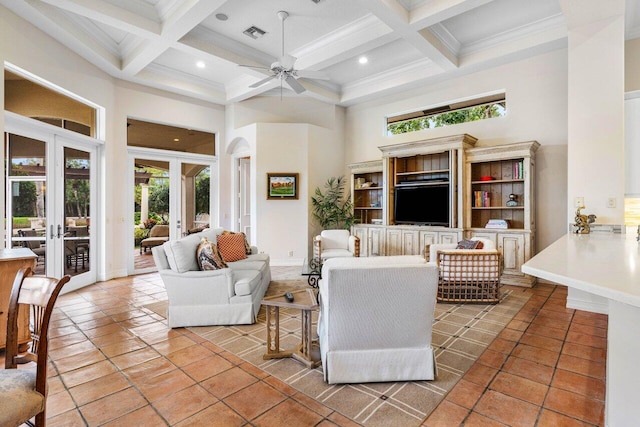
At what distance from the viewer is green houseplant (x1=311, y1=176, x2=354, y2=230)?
23.6 ft

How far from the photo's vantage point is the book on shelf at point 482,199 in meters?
5.64

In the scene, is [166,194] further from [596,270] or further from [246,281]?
[596,270]

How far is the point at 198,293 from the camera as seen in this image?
3.53m

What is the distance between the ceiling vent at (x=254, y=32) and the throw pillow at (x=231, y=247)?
3008mm

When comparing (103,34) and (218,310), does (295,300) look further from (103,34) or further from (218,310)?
(103,34)

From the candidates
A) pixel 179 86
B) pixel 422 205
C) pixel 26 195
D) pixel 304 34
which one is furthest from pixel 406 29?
pixel 26 195

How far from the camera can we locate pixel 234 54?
547 centimetres

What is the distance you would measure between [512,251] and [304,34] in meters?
4.58

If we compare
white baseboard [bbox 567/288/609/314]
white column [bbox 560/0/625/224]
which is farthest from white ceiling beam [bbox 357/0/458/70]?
white baseboard [bbox 567/288/609/314]

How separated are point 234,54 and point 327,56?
4.98 feet

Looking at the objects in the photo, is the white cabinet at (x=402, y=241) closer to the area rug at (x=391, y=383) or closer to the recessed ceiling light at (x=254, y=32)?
the area rug at (x=391, y=383)

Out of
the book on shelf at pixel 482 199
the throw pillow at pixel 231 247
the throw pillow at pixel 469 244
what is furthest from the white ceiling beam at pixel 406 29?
the throw pillow at pixel 231 247

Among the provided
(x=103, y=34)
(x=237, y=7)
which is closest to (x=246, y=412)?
(x=237, y=7)

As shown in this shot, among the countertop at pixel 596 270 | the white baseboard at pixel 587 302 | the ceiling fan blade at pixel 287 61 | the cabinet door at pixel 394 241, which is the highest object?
the ceiling fan blade at pixel 287 61
